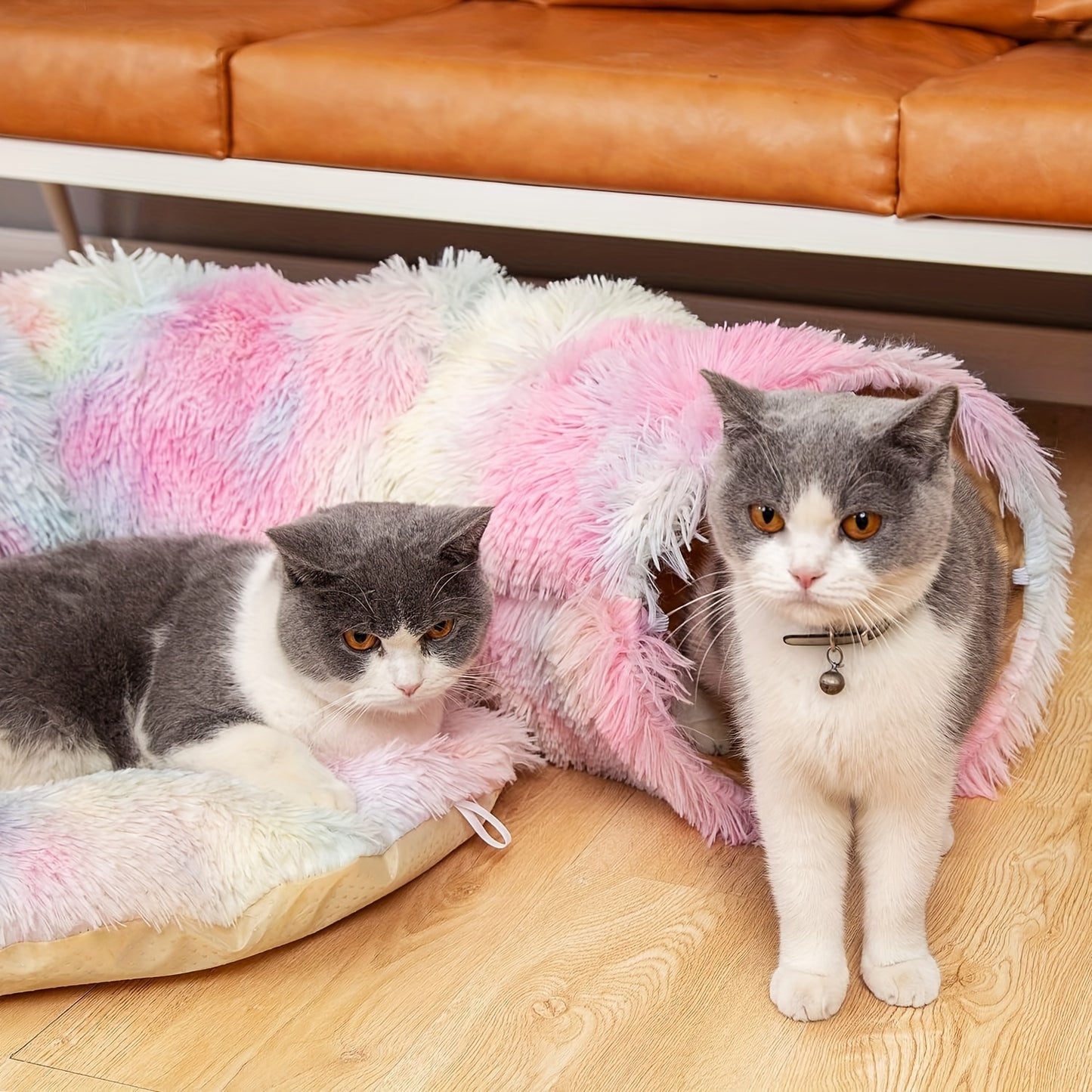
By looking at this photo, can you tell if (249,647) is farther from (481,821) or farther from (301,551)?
(481,821)

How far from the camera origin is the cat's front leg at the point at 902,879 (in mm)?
1196

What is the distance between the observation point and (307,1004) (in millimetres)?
→ 1231

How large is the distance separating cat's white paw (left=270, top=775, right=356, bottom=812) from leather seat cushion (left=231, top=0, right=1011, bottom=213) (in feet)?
3.26

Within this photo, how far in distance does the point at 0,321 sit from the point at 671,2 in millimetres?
1246

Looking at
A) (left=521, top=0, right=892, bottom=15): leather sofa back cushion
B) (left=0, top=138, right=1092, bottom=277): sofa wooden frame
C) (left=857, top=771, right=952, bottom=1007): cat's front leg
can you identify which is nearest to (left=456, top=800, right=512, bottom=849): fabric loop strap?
(left=857, top=771, right=952, bottom=1007): cat's front leg

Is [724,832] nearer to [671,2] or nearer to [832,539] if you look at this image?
[832,539]

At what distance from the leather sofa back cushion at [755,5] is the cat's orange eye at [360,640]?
1444 mm

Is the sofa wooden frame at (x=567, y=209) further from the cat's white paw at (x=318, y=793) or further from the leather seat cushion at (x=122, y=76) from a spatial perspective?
the cat's white paw at (x=318, y=793)

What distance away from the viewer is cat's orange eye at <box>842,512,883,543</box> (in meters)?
1.09

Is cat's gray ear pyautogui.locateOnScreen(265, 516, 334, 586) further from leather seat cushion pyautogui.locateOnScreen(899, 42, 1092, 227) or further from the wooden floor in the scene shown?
leather seat cushion pyautogui.locateOnScreen(899, 42, 1092, 227)

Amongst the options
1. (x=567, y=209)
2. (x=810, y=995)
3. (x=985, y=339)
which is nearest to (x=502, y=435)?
(x=567, y=209)

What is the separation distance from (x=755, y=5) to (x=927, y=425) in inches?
54.6

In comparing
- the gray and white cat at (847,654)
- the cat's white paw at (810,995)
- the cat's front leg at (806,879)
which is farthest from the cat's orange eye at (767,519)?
the cat's white paw at (810,995)

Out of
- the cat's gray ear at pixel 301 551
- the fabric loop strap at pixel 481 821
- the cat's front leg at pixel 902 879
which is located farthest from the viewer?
the fabric loop strap at pixel 481 821
